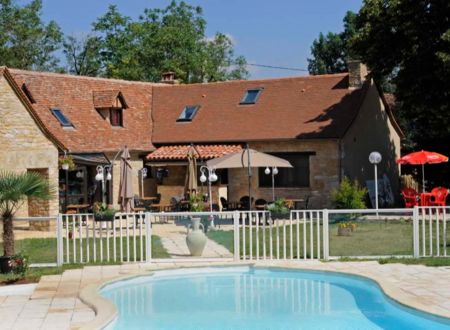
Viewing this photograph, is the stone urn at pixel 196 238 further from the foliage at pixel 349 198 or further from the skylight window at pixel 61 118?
the skylight window at pixel 61 118

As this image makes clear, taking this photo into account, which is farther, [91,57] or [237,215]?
[91,57]

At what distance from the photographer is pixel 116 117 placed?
105 feet

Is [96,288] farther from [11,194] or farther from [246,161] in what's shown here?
[246,161]

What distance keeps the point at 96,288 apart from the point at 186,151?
1839 centimetres

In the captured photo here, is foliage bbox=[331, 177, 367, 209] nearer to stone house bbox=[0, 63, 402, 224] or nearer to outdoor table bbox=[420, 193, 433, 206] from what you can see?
outdoor table bbox=[420, 193, 433, 206]

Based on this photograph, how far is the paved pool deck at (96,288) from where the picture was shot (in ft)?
32.4

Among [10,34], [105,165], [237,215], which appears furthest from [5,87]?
[10,34]

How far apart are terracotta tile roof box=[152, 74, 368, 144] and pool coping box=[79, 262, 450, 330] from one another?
15.0 m

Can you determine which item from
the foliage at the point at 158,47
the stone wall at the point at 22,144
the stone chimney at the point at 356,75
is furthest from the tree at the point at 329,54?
the stone wall at the point at 22,144

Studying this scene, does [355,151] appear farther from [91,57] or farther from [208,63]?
[91,57]

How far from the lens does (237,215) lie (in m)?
15.0

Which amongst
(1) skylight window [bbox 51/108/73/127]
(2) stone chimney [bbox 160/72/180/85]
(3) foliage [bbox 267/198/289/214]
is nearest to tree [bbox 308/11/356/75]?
(2) stone chimney [bbox 160/72/180/85]

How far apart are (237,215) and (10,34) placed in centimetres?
3885

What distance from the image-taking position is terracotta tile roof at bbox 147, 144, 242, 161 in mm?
29850
